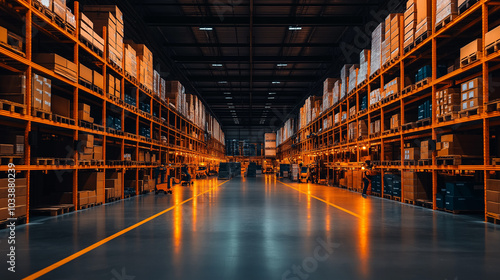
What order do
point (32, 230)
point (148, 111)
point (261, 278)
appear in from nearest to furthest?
1. point (261, 278)
2. point (32, 230)
3. point (148, 111)

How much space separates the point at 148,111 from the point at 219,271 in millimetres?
12628

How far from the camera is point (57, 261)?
3.98 metres

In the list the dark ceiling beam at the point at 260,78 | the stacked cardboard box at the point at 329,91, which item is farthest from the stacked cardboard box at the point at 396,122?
the dark ceiling beam at the point at 260,78

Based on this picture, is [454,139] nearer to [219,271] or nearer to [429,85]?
[429,85]

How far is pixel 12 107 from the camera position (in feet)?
20.0

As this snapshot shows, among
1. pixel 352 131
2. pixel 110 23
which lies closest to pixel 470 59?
pixel 352 131

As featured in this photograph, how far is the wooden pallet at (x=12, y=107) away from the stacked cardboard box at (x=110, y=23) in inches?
178

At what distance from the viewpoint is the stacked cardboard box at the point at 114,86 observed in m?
10.8

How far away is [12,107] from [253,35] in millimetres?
14318

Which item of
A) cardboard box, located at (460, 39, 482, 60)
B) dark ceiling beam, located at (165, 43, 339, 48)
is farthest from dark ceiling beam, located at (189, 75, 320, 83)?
cardboard box, located at (460, 39, 482, 60)

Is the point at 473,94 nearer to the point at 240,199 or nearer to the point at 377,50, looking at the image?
the point at 377,50

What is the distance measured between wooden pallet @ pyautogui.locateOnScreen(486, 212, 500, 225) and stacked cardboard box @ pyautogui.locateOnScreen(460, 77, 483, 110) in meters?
2.12

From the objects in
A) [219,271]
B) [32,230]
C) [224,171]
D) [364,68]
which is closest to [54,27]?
[32,230]

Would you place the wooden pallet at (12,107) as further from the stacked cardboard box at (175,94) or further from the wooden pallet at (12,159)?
the stacked cardboard box at (175,94)
